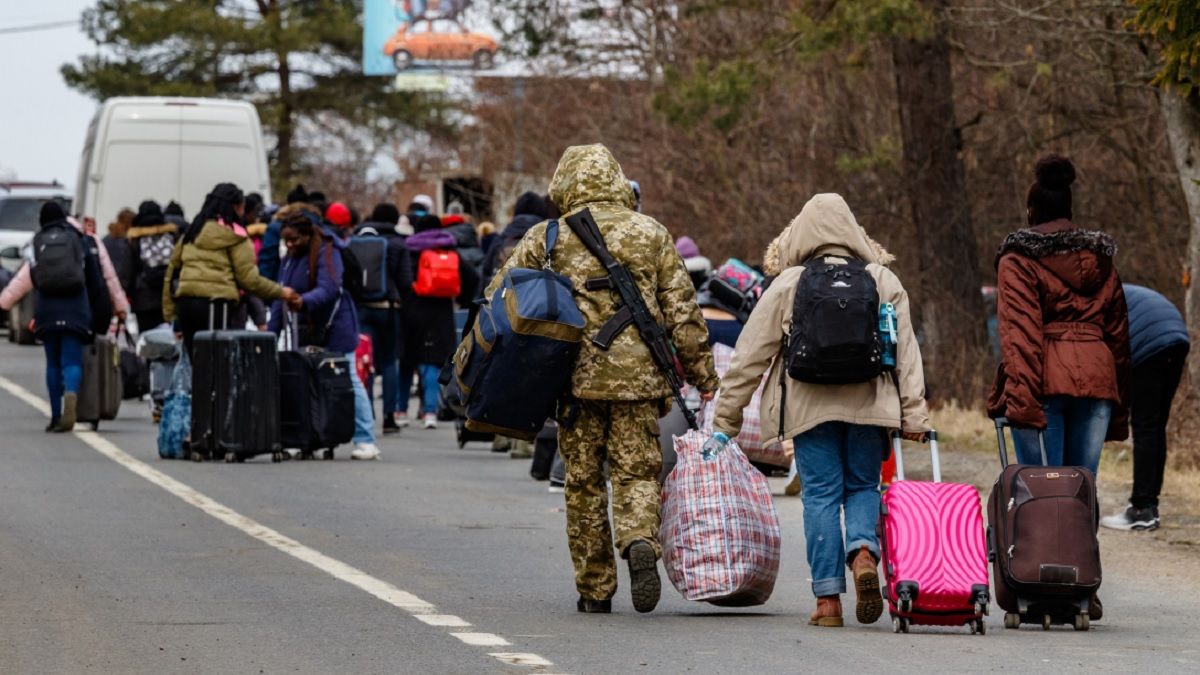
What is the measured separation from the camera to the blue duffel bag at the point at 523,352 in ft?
31.2

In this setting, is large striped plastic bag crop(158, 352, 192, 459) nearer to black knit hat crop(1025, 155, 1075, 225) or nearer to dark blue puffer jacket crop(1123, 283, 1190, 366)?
dark blue puffer jacket crop(1123, 283, 1190, 366)

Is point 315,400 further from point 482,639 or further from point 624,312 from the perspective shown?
point 482,639

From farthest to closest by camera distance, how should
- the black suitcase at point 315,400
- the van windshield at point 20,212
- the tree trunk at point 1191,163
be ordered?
the van windshield at point 20,212, the black suitcase at point 315,400, the tree trunk at point 1191,163

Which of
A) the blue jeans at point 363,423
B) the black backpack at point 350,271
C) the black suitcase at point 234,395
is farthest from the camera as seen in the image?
the blue jeans at point 363,423

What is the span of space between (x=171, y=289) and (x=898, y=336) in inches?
355

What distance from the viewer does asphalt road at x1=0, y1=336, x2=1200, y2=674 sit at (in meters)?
8.44

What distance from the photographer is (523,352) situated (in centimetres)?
955

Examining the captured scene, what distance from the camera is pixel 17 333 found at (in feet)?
109

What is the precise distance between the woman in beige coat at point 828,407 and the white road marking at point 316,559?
1376 millimetres

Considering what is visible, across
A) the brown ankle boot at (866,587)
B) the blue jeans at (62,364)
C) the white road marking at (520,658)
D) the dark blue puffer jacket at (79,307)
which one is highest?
the dark blue puffer jacket at (79,307)

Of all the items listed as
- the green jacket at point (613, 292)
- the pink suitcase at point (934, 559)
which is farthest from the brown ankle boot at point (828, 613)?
the green jacket at point (613, 292)

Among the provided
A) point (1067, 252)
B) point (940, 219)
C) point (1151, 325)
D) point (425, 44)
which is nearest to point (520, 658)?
point (1067, 252)

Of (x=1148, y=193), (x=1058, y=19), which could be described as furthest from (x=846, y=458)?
(x=1148, y=193)

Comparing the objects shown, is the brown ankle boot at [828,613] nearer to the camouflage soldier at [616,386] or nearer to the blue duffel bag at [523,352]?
the camouflage soldier at [616,386]
